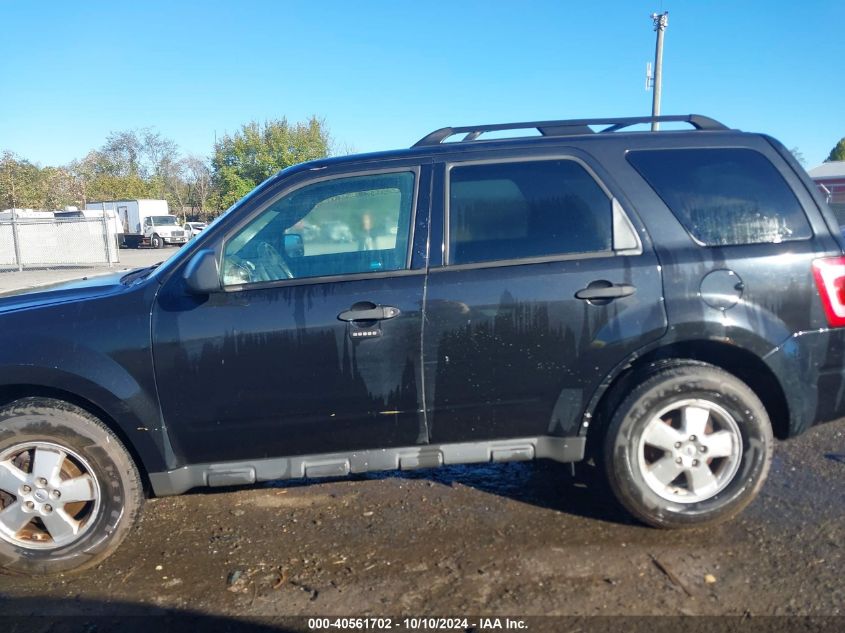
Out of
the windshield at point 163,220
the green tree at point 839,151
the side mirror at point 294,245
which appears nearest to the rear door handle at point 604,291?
the side mirror at point 294,245

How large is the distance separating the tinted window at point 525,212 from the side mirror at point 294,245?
2.61ft

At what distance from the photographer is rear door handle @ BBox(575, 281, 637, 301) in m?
3.23

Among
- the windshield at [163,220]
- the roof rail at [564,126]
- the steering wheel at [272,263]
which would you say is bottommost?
the steering wheel at [272,263]

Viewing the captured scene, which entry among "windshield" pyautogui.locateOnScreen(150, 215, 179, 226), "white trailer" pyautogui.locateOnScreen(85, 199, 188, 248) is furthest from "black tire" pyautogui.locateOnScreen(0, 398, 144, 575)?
"windshield" pyautogui.locateOnScreen(150, 215, 179, 226)

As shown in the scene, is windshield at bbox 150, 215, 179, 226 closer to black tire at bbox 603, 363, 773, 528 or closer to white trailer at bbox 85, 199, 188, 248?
white trailer at bbox 85, 199, 188, 248

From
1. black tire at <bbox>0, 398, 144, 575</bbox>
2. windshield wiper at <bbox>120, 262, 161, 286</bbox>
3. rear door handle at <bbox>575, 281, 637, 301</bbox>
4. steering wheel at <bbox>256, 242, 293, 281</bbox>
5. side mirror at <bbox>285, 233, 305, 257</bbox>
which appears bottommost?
black tire at <bbox>0, 398, 144, 575</bbox>

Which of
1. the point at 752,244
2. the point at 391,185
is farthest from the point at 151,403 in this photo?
the point at 752,244

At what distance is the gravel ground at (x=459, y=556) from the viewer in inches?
113

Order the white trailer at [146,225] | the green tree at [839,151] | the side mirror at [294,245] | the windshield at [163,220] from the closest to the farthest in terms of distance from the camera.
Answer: the side mirror at [294,245] → the white trailer at [146,225] → the windshield at [163,220] → the green tree at [839,151]

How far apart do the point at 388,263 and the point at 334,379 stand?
63 cm

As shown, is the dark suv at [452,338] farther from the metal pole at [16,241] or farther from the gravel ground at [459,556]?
the metal pole at [16,241]

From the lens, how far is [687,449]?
3.36 m

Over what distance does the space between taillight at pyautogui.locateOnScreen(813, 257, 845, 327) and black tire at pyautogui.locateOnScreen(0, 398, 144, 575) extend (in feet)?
11.5

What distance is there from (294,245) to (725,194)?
2239 millimetres
